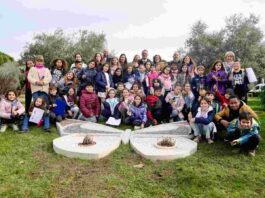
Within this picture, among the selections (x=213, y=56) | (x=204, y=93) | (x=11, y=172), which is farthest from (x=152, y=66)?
(x=213, y=56)

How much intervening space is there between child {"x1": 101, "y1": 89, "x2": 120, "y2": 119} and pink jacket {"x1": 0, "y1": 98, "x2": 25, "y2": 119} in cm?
233

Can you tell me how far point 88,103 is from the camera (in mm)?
10086

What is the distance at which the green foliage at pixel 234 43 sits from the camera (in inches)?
1258

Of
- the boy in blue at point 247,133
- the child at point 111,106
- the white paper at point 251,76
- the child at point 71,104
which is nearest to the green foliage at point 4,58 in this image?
the child at point 71,104

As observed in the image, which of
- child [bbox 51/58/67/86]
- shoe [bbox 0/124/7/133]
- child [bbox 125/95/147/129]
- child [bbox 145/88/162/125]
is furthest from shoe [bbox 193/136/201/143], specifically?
shoe [bbox 0/124/7/133]

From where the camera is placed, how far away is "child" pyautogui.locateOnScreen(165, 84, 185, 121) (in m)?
9.88

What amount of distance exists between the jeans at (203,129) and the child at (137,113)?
178 cm

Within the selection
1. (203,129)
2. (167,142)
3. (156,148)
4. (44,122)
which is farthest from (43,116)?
(203,129)

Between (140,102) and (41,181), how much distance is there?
4.33 meters

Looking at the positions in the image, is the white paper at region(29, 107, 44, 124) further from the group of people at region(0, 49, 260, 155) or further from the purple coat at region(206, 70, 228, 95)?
the purple coat at region(206, 70, 228, 95)

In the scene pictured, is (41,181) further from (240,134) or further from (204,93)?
(204,93)

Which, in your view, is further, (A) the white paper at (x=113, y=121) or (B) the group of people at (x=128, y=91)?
(A) the white paper at (x=113, y=121)

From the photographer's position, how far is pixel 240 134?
718 cm

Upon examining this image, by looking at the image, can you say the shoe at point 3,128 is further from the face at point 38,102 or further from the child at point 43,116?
the face at point 38,102
